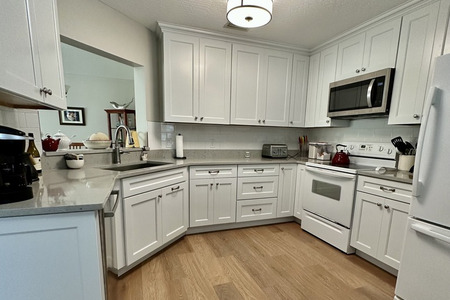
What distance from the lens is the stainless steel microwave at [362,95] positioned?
1903 mm

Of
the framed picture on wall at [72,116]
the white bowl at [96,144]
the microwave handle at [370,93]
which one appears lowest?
the white bowl at [96,144]

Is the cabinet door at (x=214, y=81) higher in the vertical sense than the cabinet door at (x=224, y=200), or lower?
higher

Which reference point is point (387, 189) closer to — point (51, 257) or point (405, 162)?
point (405, 162)

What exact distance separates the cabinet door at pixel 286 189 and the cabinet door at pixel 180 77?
1401 mm

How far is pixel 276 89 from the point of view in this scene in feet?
8.96

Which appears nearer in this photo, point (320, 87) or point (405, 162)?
point (405, 162)

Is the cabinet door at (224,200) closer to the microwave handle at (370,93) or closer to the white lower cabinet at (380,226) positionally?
the white lower cabinet at (380,226)

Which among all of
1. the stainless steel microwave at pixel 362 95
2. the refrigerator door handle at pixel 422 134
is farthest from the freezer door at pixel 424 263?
the stainless steel microwave at pixel 362 95

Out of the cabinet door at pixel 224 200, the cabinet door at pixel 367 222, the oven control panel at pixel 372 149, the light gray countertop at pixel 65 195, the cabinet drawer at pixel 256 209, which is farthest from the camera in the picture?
the cabinet drawer at pixel 256 209

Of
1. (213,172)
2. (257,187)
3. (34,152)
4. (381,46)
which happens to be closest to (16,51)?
(34,152)

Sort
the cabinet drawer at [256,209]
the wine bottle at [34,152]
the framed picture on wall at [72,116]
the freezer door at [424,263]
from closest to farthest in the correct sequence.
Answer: the freezer door at [424,263], the wine bottle at [34,152], the cabinet drawer at [256,209], the framed picture on wall at [72,116]

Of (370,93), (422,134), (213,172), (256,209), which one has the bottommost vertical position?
(256,209)

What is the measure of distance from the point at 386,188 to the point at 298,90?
171cm

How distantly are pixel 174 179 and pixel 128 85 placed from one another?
13.3 feet
